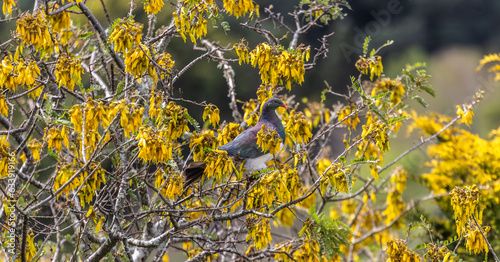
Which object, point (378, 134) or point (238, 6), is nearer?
point (378, 134)

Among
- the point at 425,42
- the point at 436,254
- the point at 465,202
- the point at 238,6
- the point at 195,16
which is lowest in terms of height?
the point at 436,254

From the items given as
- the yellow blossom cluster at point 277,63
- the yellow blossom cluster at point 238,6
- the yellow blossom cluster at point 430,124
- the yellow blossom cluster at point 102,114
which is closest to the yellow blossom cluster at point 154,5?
the yellow blossom cluster at point 238,6

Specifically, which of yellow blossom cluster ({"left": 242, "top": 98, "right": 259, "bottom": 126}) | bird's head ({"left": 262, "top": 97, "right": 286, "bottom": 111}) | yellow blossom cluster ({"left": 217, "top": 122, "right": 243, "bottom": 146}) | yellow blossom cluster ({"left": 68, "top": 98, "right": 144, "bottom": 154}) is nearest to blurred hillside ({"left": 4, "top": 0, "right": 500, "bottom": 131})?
yellow blossom cluster ({"left": 242, "top": 98, "right": 259, "bottom": 126})

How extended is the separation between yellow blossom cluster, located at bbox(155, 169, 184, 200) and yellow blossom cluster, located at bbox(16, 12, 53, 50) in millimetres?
755

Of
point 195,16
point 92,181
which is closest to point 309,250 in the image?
point 92,181

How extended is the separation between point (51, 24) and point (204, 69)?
7471mm

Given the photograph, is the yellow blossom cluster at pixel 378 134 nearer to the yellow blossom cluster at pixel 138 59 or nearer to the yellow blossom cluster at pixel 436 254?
the yellow blossom cluster at pixel 436 254

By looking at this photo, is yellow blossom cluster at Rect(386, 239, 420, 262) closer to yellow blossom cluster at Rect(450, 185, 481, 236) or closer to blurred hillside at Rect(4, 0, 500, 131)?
yellow blossom cluster at Rect(450, 185, 481, 236)

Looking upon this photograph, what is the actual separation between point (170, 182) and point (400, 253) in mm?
1076

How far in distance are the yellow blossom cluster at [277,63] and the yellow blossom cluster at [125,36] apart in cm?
58

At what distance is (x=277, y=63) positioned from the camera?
2828 mm

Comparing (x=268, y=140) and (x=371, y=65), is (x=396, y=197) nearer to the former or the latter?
(x=371, y=65)

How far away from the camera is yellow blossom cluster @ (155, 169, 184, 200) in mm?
2520

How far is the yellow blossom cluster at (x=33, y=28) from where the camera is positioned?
2398 millimetres
